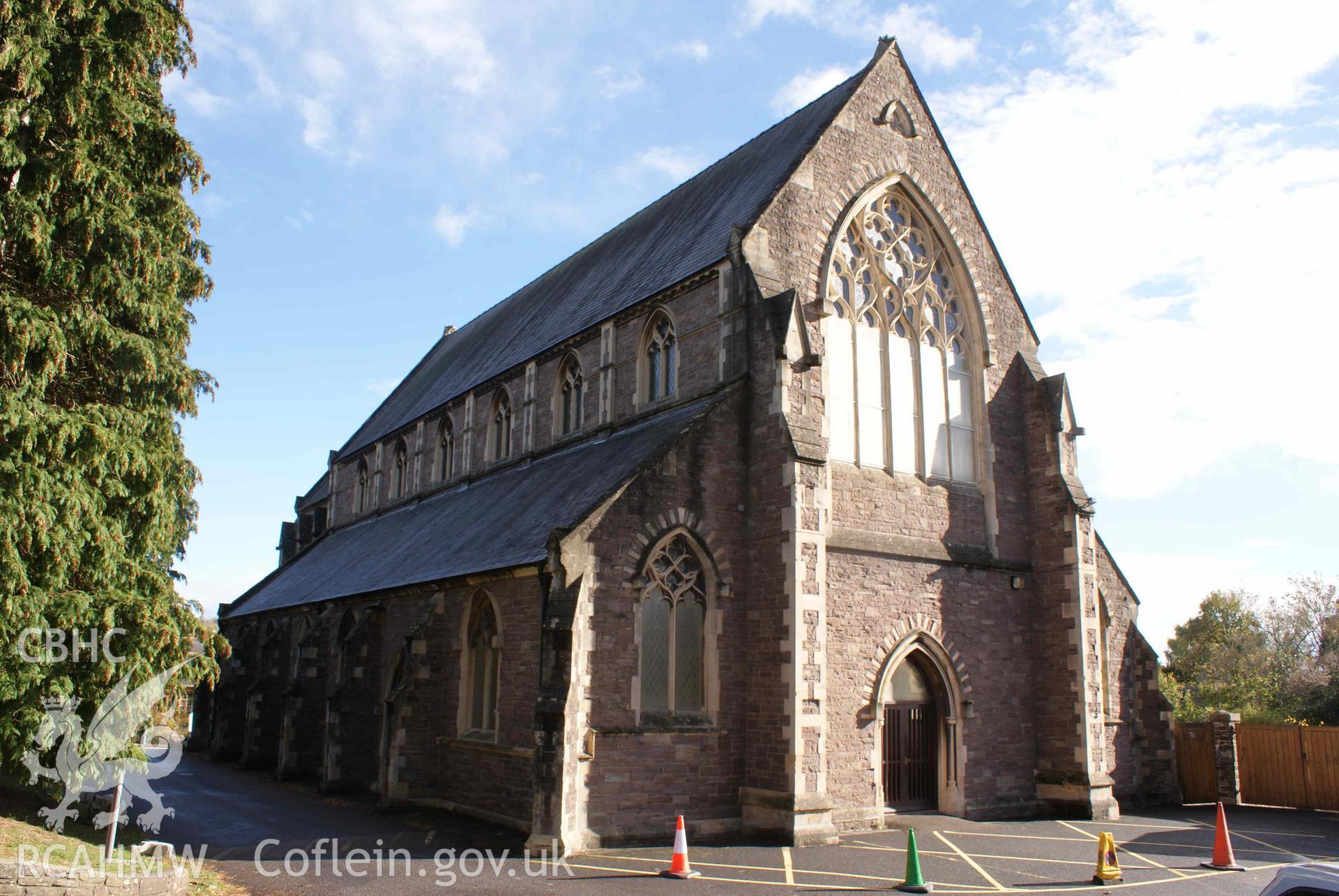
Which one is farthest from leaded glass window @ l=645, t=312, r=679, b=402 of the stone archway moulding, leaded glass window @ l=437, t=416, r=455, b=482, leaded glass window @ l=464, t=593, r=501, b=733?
leaded glass window @ l=437, t=416, r=455, b=482

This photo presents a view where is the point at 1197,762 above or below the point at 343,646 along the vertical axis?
below

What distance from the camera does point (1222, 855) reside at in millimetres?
13406

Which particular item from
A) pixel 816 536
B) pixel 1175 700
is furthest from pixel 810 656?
pixel 1175 700

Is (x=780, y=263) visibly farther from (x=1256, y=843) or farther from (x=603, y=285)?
(x=1256, y=843)

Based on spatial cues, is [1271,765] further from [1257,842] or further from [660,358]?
[660,358]

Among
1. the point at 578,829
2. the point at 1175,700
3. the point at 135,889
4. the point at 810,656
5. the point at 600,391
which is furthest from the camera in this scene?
the point at 1175,700

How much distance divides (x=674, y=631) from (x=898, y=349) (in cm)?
717

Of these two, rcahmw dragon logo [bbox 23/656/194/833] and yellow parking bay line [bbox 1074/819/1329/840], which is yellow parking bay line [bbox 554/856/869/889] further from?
yellow parking bay line [bbox 1074/819/1329/840]

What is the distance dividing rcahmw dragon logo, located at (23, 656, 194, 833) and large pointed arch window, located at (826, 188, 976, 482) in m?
11.0

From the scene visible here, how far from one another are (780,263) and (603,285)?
7.15 m

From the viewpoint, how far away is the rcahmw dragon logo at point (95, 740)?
37.3 feet

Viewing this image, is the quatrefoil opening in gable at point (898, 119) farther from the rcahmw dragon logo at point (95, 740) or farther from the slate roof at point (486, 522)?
the rcahmw dragon logo at point (95, 740)

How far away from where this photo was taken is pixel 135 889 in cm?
975

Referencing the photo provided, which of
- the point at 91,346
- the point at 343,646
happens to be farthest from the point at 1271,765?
the point at 91,346
